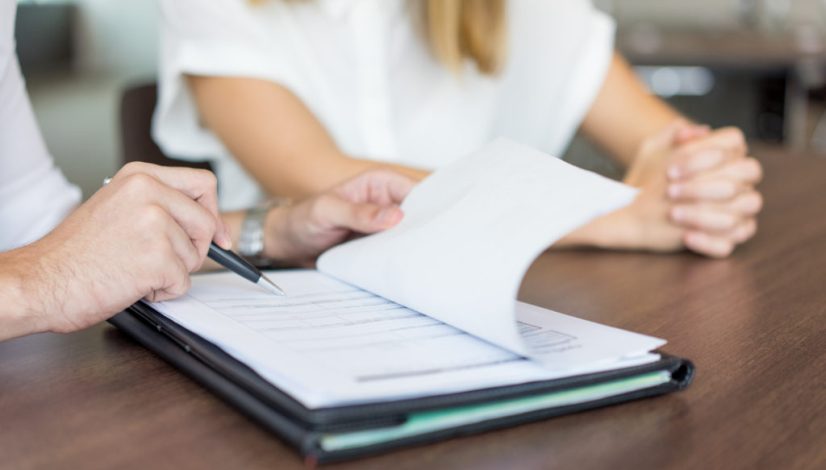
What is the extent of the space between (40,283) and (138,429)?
0.16m

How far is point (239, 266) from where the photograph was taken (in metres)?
0.67

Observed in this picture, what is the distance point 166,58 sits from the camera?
4.04 ft

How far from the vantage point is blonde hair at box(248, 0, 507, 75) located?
4.18ft

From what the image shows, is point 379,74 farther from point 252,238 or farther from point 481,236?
point 481,236

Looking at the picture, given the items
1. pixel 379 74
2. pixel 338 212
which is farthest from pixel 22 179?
pixel 379 74

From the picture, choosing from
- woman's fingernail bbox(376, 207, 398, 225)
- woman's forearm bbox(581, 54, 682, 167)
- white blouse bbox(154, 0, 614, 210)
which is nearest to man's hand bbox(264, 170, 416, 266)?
woman's fingernail bbox(376, 207, 398, 225)

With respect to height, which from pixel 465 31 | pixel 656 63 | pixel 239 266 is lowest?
pixel 656 63

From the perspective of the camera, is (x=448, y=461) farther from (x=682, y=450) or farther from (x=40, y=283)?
(x=40, y=283)

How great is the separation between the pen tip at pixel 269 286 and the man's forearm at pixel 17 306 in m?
0.15

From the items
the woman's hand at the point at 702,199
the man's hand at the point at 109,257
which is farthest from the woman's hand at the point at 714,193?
the man's hand at the point at 109,257

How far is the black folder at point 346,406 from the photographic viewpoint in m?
0.43

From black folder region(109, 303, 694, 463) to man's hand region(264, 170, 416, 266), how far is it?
0.80 ft

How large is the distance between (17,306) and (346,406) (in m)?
0.27

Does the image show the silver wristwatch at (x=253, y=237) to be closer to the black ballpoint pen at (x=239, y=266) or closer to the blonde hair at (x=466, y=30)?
the black ballpoint pen at (x=239, y=266)
